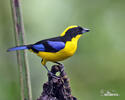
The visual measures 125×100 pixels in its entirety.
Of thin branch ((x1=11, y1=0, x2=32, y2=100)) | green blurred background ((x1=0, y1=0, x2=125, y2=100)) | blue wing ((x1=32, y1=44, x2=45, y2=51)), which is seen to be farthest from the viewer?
green blurred background ((x1=0, y1=0, x2=125, y2=100))

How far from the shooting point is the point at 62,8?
3986 millimetres

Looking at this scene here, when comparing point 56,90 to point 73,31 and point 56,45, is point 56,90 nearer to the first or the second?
point 56,45

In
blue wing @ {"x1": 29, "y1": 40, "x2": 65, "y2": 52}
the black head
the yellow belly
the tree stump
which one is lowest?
the tree stump

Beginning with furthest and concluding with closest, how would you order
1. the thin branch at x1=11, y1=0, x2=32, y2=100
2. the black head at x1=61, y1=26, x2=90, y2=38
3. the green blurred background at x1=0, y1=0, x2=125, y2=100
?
the green blurred background at x1=0, y1=0, x2=125, y2=100 < the black head at x1=61, y1=26, x2=90, y2=38 < the thin branch at x1=11, y1=0, x2=32, y2=100

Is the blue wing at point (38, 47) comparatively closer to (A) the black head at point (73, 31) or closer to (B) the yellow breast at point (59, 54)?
(B) the yellow breast at point (59, 54)

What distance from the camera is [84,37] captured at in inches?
164

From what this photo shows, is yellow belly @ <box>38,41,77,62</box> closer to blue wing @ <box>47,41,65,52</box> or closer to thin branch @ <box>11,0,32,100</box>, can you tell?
blue wing @ <box>47,41,65,52</box>

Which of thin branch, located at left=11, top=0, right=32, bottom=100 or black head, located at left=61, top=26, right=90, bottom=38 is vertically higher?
black head, located at left=61, top=26, right=90, bottom=38

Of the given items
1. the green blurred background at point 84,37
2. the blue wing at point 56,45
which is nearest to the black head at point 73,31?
the blue wing at point 56,45

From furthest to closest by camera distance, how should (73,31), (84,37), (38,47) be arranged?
(84,37) → (73,31) → (38,47)

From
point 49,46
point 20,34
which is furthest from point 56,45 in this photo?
Result: point 20,34

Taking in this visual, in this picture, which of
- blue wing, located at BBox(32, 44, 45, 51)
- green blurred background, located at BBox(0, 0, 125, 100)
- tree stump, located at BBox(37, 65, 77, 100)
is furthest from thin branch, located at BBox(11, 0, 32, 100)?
green blurred background, located at BBox(0, 0, 125, 100)

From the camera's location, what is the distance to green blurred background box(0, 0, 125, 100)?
3547mm

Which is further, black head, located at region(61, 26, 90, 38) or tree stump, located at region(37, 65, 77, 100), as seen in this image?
black head, located at region(61, 26, 90, 38)
